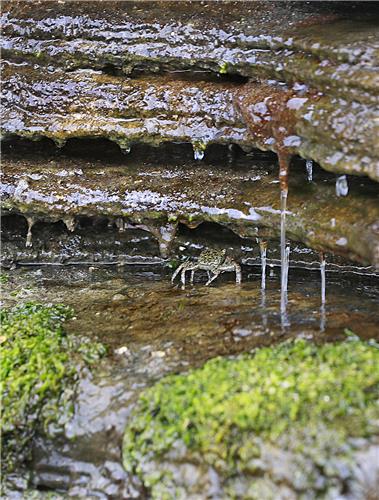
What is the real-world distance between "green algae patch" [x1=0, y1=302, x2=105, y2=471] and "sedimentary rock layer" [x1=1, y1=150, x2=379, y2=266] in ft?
4.49

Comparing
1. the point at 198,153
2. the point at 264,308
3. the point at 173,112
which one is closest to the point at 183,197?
the point at 198,153

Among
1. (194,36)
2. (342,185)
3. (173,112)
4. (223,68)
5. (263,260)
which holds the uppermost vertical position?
(194,36)

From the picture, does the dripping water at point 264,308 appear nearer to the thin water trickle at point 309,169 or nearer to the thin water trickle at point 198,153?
the thin water trickle at point 309,169

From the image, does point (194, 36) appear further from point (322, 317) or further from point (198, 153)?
point (322, 317)

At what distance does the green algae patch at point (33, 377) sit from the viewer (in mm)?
4512

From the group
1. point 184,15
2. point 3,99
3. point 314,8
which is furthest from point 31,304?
point 314,8

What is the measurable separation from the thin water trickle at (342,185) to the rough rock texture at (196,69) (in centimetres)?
37

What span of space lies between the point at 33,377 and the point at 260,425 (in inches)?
66.0

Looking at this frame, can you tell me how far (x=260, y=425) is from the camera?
3.92 m

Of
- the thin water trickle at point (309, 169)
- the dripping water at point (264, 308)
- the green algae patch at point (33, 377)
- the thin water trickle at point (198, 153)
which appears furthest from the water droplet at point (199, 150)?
the green algae patch at point (33, 377)

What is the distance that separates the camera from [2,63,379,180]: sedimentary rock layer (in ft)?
15.8

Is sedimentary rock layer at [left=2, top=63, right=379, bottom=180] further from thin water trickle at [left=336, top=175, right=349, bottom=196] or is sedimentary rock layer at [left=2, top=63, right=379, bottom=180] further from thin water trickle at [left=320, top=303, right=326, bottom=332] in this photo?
thin water trickle at [left=320, top=303, right=326, bottom=332]

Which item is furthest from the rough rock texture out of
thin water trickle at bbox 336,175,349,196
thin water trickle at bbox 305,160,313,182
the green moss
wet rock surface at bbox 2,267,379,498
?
wet rock surface at bbox 2,267,379,498

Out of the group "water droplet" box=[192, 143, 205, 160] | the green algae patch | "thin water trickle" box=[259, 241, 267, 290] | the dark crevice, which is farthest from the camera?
A: the dark crevice
